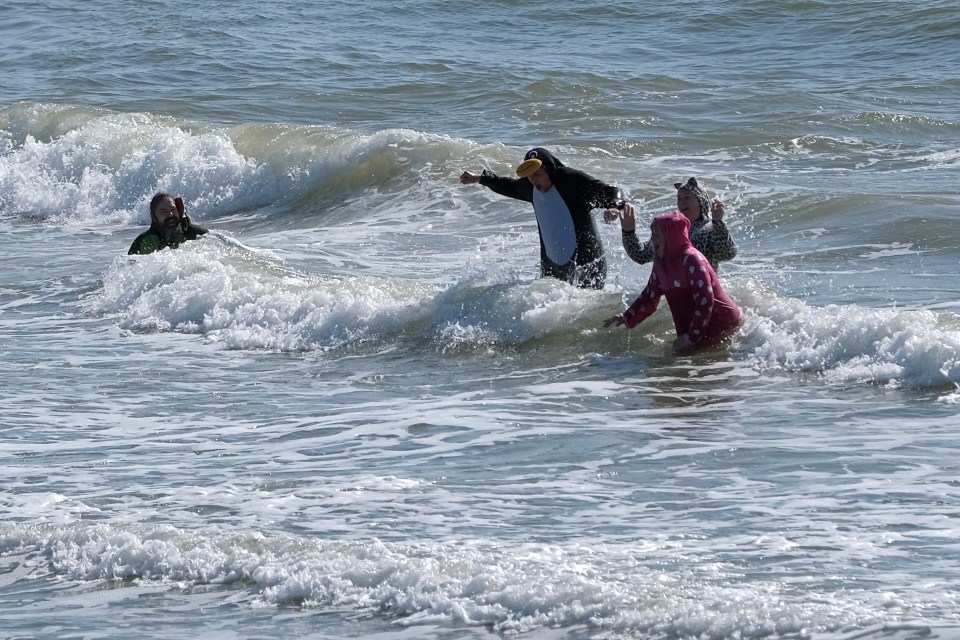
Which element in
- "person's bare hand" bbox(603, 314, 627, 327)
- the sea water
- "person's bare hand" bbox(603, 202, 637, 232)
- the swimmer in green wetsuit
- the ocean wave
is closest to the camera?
the ocean wave

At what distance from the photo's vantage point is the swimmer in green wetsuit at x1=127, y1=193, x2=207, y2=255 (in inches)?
511

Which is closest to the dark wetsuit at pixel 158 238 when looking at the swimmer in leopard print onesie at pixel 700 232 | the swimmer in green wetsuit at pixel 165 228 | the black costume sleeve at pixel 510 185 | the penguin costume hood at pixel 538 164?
the swimmer in green wetsuit at pixel 165 228

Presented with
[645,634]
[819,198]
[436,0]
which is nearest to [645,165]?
[819,198]

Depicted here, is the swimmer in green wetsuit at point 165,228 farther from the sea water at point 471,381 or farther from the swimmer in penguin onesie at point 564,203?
the swimmer in penguin onesie at point 564,203

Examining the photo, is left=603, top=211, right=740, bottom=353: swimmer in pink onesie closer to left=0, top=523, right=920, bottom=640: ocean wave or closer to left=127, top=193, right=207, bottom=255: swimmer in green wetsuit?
left=0, top=523, right=920, bottom=640: ocean wave

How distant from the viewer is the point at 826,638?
533 centimetres

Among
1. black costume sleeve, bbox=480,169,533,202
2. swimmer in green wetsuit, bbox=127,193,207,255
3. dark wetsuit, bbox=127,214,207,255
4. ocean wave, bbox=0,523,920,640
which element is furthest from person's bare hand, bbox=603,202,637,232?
dark wetsuit, bbox=127,214,207,255

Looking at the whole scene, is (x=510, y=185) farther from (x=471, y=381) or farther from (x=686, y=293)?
(x=686, y=293)

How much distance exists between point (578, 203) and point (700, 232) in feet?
3.31

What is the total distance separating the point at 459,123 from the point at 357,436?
1456cm

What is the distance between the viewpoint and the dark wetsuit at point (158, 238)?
13.2 metres

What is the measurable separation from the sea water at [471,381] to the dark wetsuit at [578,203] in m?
0.21

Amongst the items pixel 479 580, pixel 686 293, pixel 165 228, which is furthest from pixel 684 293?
pixel 165 228

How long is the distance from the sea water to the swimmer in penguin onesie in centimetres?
28
